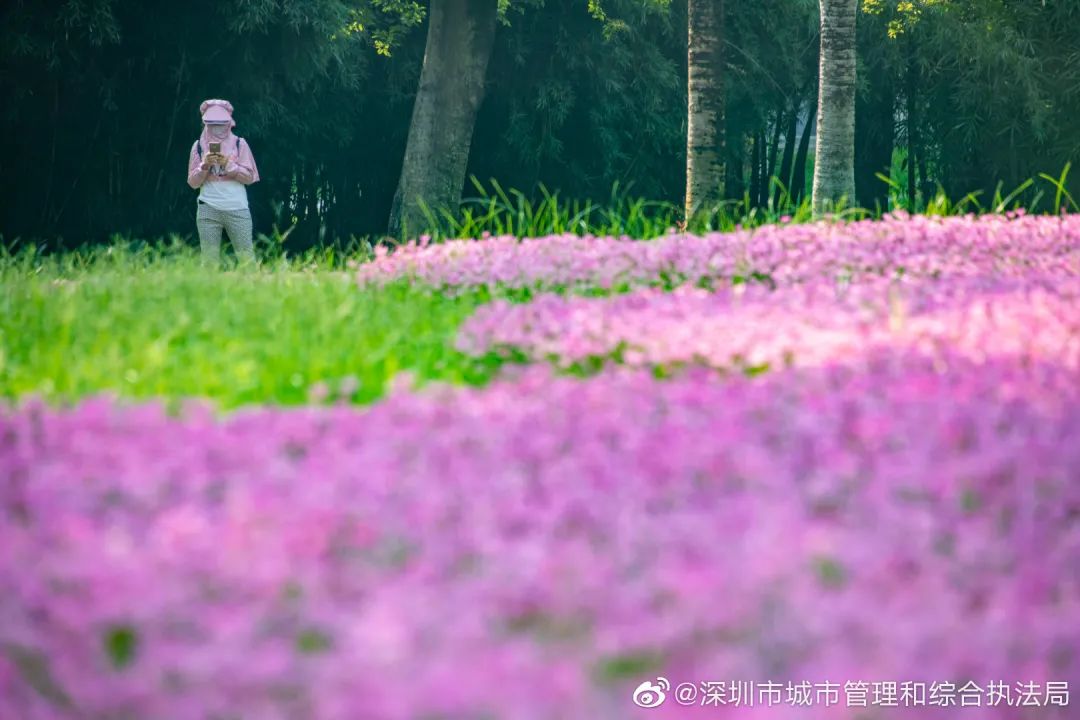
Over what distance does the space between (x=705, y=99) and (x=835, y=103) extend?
4.08 feet

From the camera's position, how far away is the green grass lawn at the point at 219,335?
4.30 meters

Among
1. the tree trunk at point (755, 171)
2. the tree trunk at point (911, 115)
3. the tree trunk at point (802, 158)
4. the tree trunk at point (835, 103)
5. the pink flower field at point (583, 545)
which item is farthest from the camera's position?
the tree trunk at point (755, 171)

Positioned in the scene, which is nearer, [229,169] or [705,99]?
[229,169]

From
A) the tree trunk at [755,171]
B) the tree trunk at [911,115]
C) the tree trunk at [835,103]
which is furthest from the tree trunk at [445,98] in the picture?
the tree trunk at [911,115]

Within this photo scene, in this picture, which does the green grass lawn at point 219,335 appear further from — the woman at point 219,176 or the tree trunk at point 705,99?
the tree trunk at point 705,99

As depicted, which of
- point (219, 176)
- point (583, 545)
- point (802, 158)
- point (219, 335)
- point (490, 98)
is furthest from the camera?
point (802, 158)

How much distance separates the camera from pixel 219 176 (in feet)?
36.2

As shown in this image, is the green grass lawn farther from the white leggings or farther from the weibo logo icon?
the white leggings

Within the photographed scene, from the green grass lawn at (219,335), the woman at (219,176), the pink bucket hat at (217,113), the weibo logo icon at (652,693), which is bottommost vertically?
the green grass lawn at (219,335)

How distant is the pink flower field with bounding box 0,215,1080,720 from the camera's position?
1.68 metres

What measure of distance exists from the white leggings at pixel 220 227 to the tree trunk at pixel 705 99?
4346mm

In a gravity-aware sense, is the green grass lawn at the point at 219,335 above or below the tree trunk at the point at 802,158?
below

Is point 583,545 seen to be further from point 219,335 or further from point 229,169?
point 229,169

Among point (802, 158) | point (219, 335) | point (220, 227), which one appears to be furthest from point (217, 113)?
point (802, 158)
